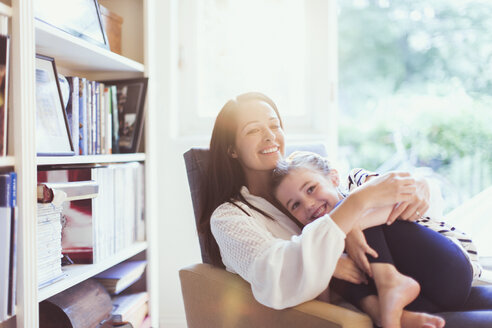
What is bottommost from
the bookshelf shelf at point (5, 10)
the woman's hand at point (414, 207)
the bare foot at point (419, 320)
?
the bare foot at point (419, 320)

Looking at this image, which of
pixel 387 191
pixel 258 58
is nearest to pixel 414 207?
pixel 387 191

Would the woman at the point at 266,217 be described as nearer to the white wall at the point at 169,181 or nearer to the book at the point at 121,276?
the book at the point at 121,276

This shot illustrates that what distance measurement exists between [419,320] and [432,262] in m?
0.16

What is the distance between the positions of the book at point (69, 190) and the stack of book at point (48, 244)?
0.16 ft

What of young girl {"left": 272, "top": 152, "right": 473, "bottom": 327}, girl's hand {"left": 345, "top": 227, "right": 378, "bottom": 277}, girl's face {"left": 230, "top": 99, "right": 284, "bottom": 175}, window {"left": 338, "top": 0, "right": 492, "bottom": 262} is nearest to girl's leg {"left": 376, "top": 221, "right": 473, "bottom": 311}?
young girl {"left": 272, "top": 152, "right": 473, "bottom": 327}

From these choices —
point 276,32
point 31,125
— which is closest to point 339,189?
point 31,125

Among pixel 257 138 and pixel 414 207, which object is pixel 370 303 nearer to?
pixel 414 207

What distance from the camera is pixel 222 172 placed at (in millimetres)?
1364

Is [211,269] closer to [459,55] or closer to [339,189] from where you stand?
[339,189]

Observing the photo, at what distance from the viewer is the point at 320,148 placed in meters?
1.68

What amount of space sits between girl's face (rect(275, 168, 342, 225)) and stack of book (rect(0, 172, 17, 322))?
2.33 feet

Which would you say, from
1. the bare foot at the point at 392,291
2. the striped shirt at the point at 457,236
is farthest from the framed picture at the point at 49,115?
the striped shirt at the point at 457,236

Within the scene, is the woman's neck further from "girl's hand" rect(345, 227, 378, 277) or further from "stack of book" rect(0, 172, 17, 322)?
"stack of book" rect(0, 172, 17, 322)

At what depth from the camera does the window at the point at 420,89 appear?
11.9 feet
